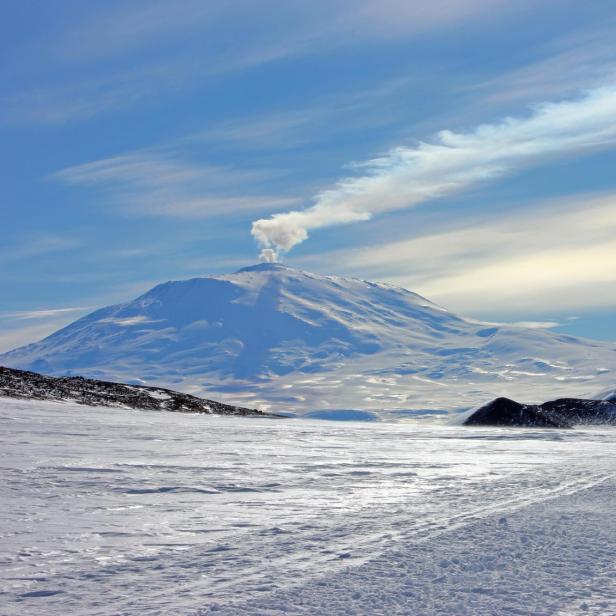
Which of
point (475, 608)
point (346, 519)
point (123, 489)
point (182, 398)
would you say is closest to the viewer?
point (475, 608)

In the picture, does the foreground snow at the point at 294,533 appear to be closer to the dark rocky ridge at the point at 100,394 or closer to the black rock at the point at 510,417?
the dark rocky ridge at the point at 100,394

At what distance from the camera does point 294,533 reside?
9.38 metres

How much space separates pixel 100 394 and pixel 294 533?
31448mm

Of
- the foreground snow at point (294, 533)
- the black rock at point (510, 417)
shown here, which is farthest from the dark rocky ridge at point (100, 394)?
the foreground snow at point (294, 533)

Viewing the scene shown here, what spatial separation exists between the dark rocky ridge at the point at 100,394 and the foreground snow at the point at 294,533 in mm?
17245

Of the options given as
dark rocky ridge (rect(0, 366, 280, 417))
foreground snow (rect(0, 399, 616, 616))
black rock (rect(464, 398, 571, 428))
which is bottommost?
black rock (rect(464, 398, 571, 428))

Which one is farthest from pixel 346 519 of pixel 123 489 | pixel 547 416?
pixel 547 416

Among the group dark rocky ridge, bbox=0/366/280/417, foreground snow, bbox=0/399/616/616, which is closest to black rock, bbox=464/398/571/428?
dark rocky ridge, bbox=0/366/280/417

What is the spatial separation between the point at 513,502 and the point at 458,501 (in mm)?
843

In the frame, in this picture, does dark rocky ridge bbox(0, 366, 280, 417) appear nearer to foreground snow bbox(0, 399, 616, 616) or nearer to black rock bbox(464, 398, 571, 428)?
black rock bbox(464, 398, 571, 428)

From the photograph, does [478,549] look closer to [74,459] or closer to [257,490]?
[257,490]

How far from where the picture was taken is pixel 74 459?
15.4m

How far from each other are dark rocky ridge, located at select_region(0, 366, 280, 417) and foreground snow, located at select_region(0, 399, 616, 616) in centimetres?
1724

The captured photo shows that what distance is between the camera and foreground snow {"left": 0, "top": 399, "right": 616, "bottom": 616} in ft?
21.7
